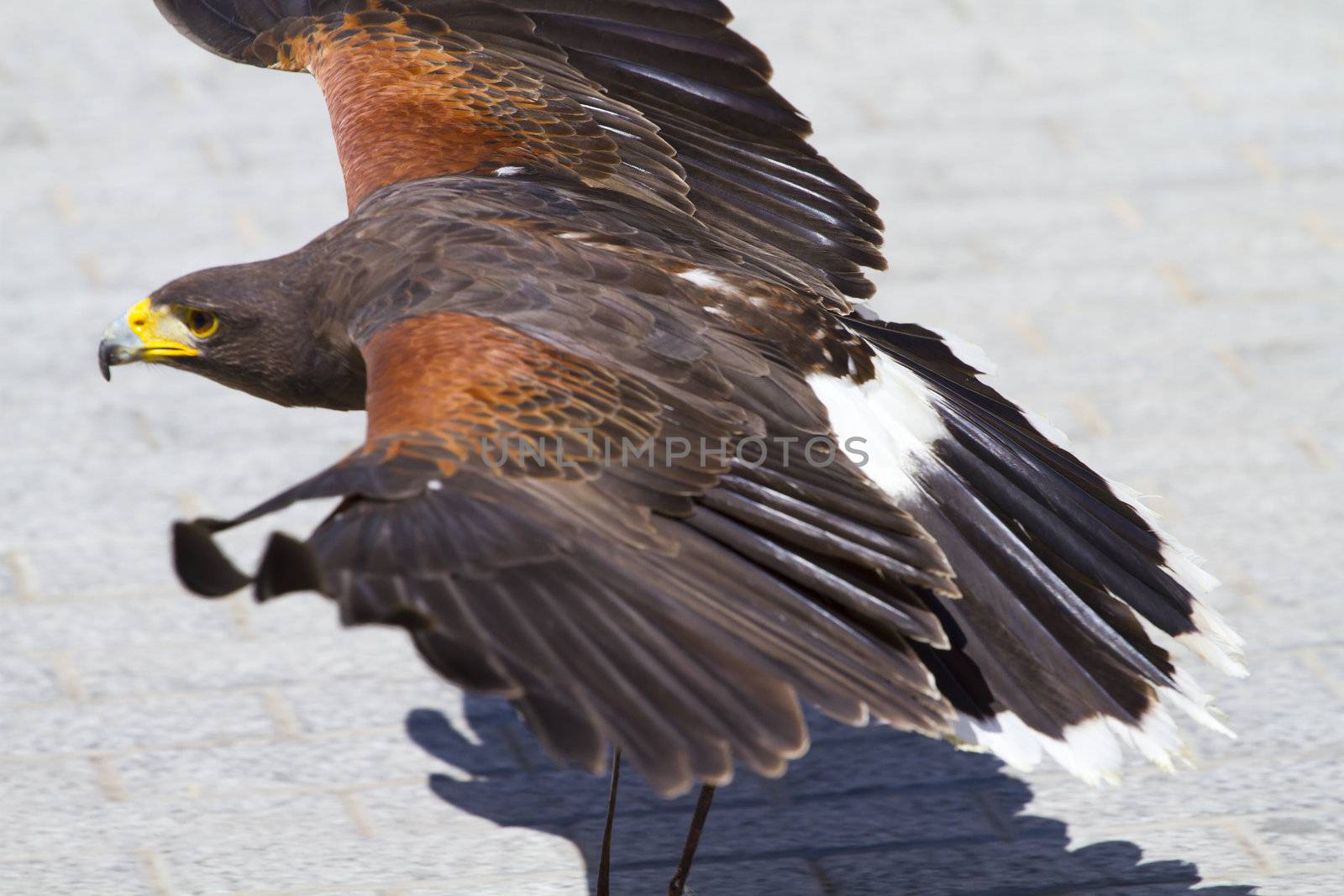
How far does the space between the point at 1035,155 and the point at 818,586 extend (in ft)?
18.0

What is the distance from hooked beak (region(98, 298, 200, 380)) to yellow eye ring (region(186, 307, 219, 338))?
0.02 meters

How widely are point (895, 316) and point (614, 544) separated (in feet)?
13.1

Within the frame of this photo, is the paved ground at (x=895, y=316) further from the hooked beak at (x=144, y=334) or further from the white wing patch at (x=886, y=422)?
the hooked beak at (x=144, y=334)

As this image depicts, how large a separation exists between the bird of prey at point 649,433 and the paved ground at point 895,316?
24.1 inches

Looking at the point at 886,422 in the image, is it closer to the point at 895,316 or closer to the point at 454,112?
the point at 454,112

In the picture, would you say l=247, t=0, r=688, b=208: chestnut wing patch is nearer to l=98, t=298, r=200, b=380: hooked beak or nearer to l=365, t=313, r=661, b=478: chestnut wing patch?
l=98, t=298, r=200, b=380: hooked beak

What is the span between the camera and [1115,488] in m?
4.66

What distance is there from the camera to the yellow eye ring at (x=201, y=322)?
4770 mm

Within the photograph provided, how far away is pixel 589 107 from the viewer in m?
5.40

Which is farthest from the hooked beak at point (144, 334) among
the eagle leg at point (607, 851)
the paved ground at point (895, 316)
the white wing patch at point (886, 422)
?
the white wing patch at point (886, 422)

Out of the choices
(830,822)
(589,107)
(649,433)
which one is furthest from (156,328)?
(830,822)

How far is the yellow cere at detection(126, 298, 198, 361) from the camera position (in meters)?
4.79

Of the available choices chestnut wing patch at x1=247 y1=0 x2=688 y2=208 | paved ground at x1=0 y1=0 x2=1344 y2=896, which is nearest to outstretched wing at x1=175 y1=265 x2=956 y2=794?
chestnut wing patch at x1=247 y1=0 x2=688 y2=208

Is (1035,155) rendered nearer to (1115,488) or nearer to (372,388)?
(1115,488)
